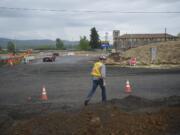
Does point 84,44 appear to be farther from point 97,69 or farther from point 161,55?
point 97,69

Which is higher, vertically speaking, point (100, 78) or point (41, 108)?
point (100, 78)

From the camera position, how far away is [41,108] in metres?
14.1

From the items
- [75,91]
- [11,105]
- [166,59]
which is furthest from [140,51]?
[11,105]

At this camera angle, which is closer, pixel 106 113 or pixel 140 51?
pixel 106 113

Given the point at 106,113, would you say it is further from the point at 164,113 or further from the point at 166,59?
the point at 166,59

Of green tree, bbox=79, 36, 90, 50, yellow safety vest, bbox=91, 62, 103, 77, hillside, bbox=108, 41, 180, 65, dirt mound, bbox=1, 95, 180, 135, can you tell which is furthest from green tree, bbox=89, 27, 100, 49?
dirt mound, bbox=1, 95, 180, 135

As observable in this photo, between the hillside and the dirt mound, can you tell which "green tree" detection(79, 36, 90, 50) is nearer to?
the hillside

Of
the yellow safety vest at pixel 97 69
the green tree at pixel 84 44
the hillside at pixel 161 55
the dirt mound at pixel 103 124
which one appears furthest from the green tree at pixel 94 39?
the dirt mound at pixel 103 124

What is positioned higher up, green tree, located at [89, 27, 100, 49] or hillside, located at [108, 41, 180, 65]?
green tree, located at [89, 27, 100, 49]

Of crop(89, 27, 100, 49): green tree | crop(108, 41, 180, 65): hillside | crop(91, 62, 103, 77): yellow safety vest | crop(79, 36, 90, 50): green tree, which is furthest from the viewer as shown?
crop(79, 36, 90, 50): green tree

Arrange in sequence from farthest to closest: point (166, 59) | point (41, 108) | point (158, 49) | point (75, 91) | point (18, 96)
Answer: point (158, 49) < point (166, 59) < point (75, 91) < point (18, 96) < point (41, 108)

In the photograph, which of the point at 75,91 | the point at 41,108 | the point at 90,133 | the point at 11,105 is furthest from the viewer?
the point at 75,91

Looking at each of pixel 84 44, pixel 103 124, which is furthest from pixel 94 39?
pixel 103 124

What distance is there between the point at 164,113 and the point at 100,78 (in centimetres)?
438
